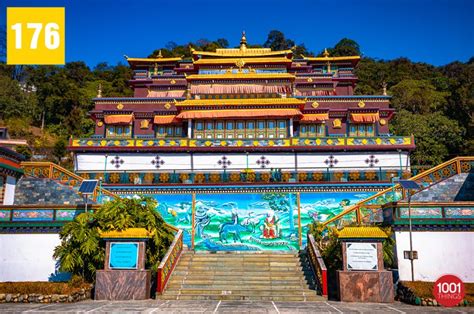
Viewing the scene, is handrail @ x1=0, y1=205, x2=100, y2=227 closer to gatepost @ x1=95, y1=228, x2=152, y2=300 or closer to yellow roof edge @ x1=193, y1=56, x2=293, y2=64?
gatepost @ x1=95, y1=228, x2=152, y2=300

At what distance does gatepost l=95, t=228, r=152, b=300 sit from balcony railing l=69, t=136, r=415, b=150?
53.1 feet

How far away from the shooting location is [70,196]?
2256 centimetres

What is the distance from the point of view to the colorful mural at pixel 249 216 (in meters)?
25.1

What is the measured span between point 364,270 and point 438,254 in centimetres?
375

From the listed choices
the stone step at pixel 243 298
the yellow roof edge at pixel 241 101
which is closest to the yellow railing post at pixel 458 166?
the stone step at pixel 243 298

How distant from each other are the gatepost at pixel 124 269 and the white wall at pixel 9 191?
A: 8.88m

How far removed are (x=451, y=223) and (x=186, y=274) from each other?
1028cm

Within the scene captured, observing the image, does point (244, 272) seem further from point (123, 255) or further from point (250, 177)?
point (250, 177)

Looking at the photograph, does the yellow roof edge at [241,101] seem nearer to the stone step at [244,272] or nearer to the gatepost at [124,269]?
the stone step at [244,272]

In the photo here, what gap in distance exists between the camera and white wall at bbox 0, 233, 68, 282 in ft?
56.9

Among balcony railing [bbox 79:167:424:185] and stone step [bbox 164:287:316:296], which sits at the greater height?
balcony railing [bbox 79:167:424:185]

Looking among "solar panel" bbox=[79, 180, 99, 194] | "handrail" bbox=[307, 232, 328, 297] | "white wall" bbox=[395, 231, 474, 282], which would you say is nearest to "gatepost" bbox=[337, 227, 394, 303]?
"handrail" bbox=[307, 232, 328, 297]

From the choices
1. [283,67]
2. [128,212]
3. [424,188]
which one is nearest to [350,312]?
[128,212]

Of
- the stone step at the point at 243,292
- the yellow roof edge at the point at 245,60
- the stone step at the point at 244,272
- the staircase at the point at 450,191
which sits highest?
the yellow roof edge at the point at 245,60
